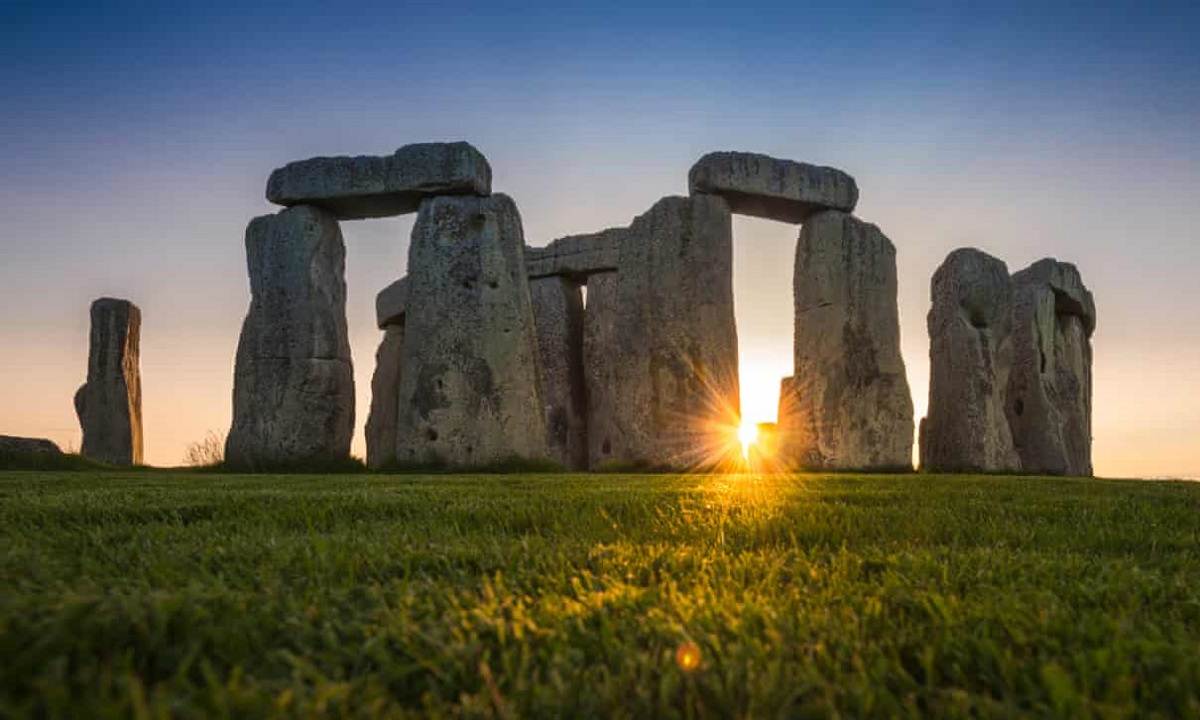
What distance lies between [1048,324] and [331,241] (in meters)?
12.0

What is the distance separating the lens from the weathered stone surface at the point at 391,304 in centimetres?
1519

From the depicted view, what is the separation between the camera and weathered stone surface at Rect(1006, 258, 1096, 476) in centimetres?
1384

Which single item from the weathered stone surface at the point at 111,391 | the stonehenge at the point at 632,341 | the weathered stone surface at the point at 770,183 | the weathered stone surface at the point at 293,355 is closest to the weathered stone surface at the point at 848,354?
the stonehenge at the point at 632,341

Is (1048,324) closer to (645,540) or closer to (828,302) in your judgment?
(828,302)

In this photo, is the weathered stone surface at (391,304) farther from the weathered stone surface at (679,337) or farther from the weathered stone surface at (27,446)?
the weathered stone surface at (27,446)

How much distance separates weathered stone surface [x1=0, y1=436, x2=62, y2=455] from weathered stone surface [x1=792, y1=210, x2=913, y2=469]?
9443mm

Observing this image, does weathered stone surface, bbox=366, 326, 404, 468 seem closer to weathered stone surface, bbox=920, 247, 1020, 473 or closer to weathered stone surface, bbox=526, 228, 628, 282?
weathered stone surface, bbox=526, 228, 628, 282

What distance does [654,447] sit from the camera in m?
11.5

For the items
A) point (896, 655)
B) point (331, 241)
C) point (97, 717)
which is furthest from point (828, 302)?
point (97, 717)

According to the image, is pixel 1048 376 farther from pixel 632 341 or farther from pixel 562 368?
pixel 562 368

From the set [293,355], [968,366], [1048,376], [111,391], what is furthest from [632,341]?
[111,391]

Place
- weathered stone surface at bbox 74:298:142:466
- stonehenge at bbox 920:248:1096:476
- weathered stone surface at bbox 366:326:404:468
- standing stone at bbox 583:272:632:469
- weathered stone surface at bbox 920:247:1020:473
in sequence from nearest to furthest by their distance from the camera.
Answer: weathered stone surface at bbox 920:247:1020:473 < stonehenge at bbox 920:248:1096:476 < standing stone at bbox 583:272:632:469 < weathered stone surface at bbox 366:326:404:468 < weathered stone surface at bbox 74:298:142:466

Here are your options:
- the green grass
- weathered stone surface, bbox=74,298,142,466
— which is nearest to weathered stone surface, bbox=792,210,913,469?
the green grass

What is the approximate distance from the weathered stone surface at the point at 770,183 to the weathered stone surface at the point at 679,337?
302 millimetres
